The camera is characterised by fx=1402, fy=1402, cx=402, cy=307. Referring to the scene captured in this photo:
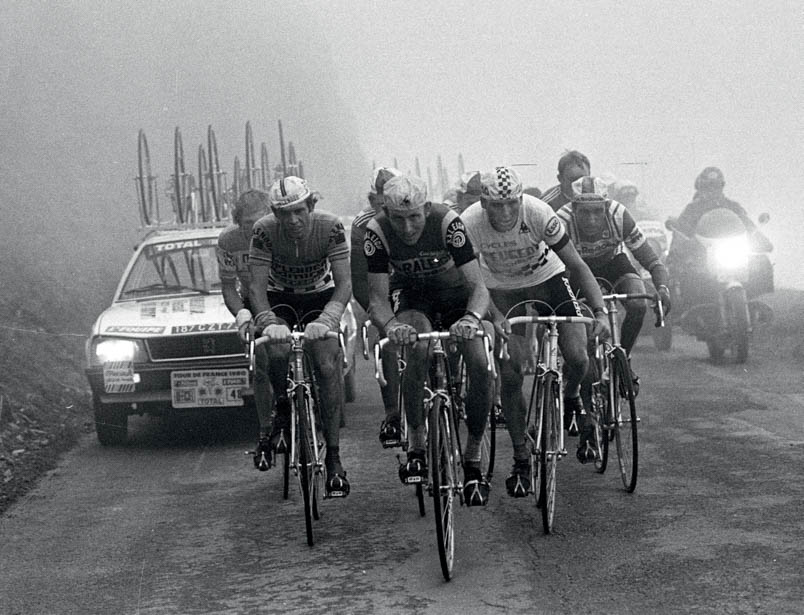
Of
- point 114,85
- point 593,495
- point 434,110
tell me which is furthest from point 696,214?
point 434,110

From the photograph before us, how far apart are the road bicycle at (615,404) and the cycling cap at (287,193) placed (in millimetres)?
2061

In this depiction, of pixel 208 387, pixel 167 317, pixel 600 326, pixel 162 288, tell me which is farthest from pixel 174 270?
pixel 600 326

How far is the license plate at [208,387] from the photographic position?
1139cm

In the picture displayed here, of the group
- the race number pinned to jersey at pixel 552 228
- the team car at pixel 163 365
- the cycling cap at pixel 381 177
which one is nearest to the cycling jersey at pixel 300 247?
the race number pinned to jersey at pixel 552 228

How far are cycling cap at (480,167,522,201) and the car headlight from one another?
440cm

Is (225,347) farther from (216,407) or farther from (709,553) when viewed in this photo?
(709,553)

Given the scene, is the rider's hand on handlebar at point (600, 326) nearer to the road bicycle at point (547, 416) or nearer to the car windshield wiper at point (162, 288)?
the road bicycle at point (547, 416)

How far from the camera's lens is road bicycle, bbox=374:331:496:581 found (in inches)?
266

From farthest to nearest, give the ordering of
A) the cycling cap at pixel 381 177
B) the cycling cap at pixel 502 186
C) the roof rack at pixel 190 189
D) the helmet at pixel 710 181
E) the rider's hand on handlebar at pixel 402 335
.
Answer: the roof rack at pixel 190 189 → the helmet at pixel 710 181 → the cycling cap at pixel 381 177 → the cycling cap at pixel 502 186 → the rider's hand on handlebar at pixel 402 335

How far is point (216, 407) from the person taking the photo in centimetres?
1140

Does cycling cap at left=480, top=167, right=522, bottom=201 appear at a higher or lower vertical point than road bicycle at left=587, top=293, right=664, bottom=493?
higher

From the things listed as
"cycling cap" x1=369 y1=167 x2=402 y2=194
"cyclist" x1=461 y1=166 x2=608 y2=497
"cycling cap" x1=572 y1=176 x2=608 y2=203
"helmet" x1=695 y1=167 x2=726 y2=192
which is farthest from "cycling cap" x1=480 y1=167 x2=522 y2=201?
"helmet" x1=695 y1=167 x2=726 y2=192

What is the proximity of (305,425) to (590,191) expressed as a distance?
2.97 meters

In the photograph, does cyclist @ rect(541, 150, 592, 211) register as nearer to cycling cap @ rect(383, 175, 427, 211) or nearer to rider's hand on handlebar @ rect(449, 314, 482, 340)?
cycling cap @ rect(383, 175, 427, 211)
